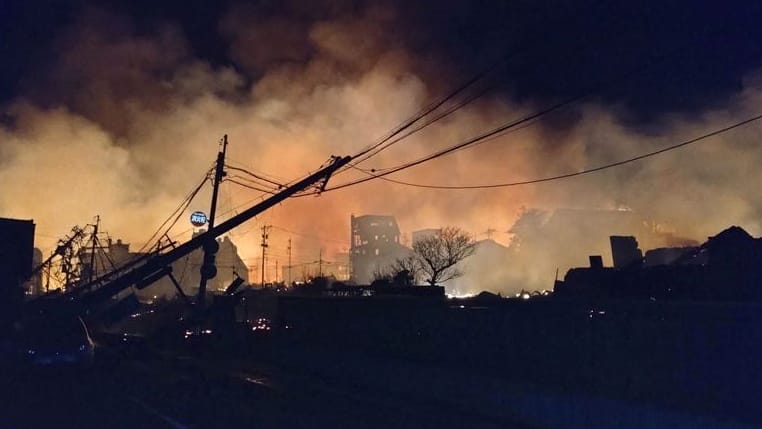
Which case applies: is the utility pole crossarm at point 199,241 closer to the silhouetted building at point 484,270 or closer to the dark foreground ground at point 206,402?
the dark foreground ground at point 206,402

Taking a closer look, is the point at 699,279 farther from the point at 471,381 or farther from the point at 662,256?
the point at 662,256

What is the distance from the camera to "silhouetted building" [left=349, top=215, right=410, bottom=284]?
4358 inches

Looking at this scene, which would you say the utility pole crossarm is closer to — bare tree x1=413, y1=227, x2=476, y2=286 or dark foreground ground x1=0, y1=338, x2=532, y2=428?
dark foreground ground x1=0, y1=338, x2=532, y2=428

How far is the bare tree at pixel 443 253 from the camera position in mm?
70625

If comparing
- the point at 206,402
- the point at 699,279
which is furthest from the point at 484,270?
the point at 206,402

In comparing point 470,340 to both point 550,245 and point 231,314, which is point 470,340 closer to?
point 231,314

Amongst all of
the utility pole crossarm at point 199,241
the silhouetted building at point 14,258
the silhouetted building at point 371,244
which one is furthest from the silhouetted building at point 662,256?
the silhouetted building at point 371,244

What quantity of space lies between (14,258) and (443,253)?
55393mm

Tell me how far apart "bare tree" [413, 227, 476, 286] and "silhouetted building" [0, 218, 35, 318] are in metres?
44.6

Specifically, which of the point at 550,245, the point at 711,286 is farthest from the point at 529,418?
the point at 550,245

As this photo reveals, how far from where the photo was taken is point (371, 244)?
119 meters

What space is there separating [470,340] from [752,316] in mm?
7951

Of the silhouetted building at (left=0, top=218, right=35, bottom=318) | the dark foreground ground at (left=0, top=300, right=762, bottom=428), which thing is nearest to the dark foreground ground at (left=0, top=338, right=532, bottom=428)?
the dark foreground ground at (left=0, top=300, right=762, bottom=428)

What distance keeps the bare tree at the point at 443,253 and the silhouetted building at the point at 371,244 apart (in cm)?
2985
